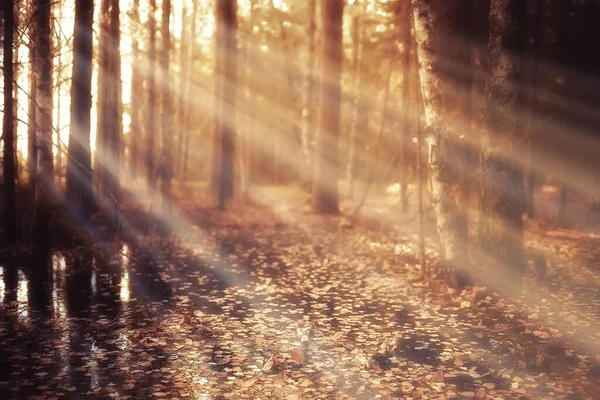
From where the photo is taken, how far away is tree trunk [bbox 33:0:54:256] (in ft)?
36.7

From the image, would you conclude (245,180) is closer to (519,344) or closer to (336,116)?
(336,116)

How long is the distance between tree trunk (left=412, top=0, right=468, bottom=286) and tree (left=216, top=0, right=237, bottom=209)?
428 inches

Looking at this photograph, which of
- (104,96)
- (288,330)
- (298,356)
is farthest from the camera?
(104,96)

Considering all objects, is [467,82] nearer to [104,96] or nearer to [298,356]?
[298,356]

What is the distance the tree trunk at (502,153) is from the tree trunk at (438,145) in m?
0.60

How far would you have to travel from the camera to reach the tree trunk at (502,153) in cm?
936

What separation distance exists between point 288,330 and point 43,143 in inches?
298

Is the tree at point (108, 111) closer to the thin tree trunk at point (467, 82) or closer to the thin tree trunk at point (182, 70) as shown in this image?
the thin tree trunk at point (182, 70)

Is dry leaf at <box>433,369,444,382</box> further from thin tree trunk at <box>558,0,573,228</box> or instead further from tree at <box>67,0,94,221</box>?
thin tree trunk at <box>558,0,573,228</box>

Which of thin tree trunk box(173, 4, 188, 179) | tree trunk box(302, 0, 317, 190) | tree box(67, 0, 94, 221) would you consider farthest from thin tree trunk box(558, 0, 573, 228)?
thin tree trunk box(173, 4, 188, 179)

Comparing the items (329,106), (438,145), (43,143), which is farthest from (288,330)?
(329,106)

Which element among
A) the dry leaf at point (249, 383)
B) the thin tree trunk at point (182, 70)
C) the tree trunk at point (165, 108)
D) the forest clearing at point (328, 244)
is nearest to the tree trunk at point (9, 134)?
the forest clearing at point (328, 244)

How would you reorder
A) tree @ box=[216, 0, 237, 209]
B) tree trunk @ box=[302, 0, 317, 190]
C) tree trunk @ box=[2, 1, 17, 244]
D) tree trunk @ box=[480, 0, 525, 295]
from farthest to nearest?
tree trunk @ box=[302, 0, 317, 190]
tree @ box=[216, 0, 237, 209]
tree trunk @ box=[2, 1, 17, 244]
tree trunk @ box=[480, 0, 525, 295]

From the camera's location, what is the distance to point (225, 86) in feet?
66.4
